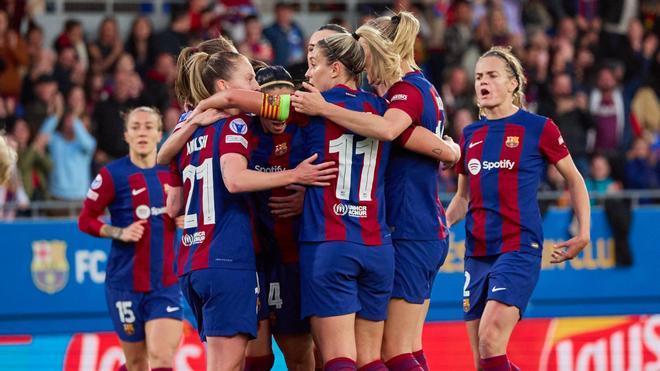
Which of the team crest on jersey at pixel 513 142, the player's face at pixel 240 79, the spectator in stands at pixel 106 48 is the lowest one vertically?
the team crest on jersey at pixel 513 142

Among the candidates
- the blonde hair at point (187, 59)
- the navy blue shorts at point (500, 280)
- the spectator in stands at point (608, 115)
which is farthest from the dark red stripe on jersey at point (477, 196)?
the spectator in stands at point (608, 115)

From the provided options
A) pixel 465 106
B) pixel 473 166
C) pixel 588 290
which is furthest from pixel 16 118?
pixel 473 166

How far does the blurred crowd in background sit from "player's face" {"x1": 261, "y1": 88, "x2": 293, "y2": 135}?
6935 millimetres

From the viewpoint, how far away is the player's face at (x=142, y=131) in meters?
9.55

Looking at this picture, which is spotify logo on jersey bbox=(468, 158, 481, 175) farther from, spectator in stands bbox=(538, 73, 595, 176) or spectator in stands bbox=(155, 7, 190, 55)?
spectator in stands bbox=(155, 7, 190, 55)

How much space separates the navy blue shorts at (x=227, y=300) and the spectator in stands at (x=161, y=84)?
8331 mm

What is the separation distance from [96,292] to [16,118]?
2391 millimetres

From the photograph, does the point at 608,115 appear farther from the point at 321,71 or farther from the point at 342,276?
the point at 342,276

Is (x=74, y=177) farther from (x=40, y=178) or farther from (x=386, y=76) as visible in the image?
(x=386, y=76)

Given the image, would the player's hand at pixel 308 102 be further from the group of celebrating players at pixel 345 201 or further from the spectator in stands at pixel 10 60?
the spectator in stands at pixel 10 60

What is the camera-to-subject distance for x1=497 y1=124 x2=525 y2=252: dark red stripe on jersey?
8023 mm

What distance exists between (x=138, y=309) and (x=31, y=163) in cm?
514

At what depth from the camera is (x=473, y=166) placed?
8.24 meters

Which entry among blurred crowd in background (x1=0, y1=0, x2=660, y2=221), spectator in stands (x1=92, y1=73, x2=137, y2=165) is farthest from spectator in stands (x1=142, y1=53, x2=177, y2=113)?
spectator in stands (x1=92, y1=73, x2=137, y2=165)
